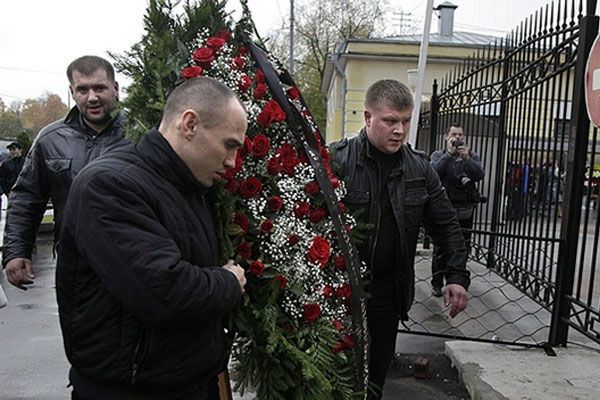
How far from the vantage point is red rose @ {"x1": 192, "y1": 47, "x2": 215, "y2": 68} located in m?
2.11

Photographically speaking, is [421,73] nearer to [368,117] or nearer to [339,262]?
[368,117]

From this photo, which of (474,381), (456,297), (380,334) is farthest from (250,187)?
(474,381)

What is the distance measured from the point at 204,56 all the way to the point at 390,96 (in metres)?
0.98

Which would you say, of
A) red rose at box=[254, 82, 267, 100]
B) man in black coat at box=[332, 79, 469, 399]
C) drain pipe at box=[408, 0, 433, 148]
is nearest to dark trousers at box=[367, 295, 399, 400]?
man in black coat at box=[332, 79, 469, 399]

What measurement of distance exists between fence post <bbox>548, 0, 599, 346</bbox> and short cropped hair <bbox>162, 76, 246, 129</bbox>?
10.3ft

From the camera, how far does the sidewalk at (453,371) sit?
3.57m

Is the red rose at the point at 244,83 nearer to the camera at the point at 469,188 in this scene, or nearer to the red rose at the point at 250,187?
the red rose at the point at 250,187

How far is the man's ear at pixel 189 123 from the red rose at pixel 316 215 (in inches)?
29.1

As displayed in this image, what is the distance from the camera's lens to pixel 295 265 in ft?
6.99

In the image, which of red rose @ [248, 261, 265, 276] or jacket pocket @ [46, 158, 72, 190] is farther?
jacket pocket @ [46, 158, 72, 190]

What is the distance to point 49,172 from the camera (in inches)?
123

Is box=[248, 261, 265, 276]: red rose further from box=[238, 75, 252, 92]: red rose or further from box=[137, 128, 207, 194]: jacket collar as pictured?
box=[238, 75, 252, 92]: red rose

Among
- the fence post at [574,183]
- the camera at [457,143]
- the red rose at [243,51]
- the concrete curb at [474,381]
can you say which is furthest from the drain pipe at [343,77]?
the red rose at [243,51]

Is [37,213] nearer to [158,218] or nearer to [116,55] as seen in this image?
[116,55]
